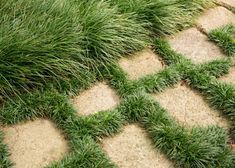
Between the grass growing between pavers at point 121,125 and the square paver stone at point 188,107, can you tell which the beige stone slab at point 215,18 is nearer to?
the square paver stone at point 188,107

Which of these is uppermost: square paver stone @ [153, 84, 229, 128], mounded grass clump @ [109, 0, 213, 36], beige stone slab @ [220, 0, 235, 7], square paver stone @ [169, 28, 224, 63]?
mounded grass clump @ [109, 0, 213, 36]

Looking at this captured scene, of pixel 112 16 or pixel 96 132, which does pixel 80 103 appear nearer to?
pixel 96 132

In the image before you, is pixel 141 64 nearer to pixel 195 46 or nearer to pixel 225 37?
pixel 195 46

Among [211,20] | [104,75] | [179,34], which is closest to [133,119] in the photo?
[104,75]

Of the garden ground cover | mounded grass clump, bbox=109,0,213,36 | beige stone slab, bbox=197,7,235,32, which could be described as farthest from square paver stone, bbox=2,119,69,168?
beige stone slab, bbox=197,7,235,32

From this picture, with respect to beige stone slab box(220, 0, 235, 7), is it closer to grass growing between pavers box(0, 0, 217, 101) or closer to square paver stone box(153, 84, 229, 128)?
grass growing between pavers box(0, 0, 217, 101)

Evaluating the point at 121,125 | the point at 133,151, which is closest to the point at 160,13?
the point at 121,125

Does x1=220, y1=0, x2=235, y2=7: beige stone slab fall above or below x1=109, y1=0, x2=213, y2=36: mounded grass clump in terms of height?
below
